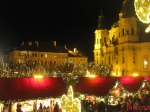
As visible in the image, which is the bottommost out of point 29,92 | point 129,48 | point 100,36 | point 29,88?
point 29,92

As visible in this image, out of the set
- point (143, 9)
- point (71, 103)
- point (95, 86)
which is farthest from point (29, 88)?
point (143, 9)

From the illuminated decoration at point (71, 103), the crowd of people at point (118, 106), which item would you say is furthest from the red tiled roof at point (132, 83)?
the illuminated decoration at point (71, 103)

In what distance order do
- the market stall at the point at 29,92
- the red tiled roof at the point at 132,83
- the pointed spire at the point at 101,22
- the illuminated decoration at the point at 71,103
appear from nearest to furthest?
the illuminated decoration at the point at 71,103, the market stall at the point at 29,92, the red tiled roof at the point at 132,83, the pointed spire at the point at 101,22

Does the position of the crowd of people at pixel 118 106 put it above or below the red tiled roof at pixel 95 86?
below

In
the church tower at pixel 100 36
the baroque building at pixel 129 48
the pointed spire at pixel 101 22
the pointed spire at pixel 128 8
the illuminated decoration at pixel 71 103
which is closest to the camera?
the illuminated decoration at pixel 71 103

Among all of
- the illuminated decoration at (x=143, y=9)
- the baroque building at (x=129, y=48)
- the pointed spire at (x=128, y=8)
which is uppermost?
the pointed spire at (x=128, y=8)

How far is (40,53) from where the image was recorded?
270ft

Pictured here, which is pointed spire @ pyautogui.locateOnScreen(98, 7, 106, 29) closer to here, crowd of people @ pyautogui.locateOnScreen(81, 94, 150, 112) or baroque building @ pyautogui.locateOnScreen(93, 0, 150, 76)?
baroque building @ pyautogui.locateOnScreen(93, 0, 150, 76)

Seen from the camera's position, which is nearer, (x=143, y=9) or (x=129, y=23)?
(x=143, y=9)

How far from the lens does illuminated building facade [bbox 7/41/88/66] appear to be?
7975cm

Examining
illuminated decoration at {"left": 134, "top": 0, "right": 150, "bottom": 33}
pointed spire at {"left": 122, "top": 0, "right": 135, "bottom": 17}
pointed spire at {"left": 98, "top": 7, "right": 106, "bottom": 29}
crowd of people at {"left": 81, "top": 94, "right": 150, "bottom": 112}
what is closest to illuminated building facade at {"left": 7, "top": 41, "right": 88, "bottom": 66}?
pointed spire at {"left": 98, "top": 7, "right": 106, "bottom": 29}

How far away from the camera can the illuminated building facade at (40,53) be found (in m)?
79.8

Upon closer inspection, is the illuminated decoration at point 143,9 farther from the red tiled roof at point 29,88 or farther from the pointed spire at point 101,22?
the pointed spire at point 101,22

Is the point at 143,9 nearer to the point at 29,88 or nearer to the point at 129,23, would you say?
the point at 29,88
